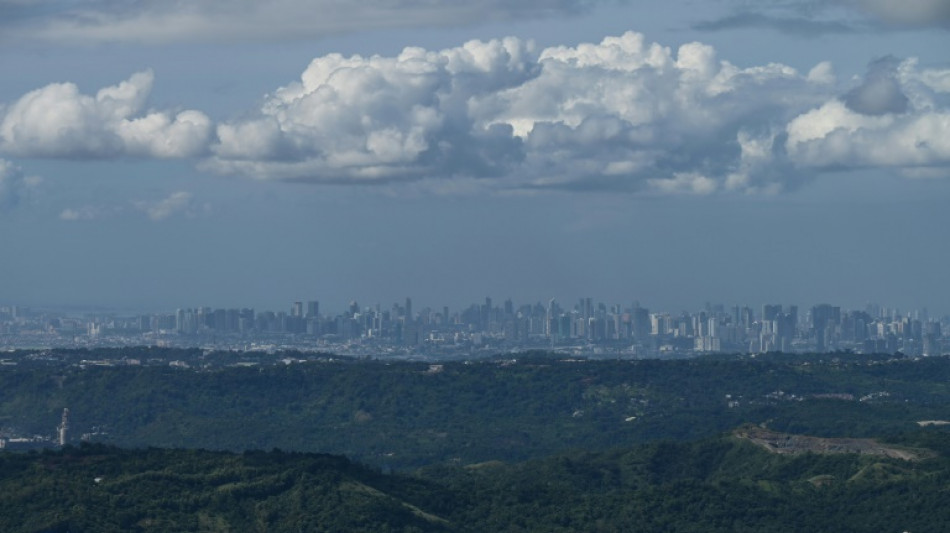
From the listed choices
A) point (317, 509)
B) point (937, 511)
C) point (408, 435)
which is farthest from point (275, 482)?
point (408, 435)

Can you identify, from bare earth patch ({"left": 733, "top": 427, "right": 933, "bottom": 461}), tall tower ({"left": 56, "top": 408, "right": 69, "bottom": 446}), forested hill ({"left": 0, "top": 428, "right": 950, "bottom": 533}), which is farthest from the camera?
tall tower ({"left": 56, "top": 408, "right": 69, "bottom": 446})

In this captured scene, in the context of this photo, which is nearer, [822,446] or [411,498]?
[411,498]

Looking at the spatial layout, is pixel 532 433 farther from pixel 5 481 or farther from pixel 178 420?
pixel 5 481

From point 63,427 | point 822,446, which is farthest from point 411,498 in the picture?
point 63,427

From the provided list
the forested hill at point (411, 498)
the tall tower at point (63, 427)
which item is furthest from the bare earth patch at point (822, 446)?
the tall tower at point (63, 427)

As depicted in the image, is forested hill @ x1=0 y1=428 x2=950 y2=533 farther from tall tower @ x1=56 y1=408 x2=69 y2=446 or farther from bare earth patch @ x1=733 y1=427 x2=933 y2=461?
tall tower @ x1=56 y1=408 x2=69 y2=446

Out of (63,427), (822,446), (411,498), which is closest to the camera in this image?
(411,498)

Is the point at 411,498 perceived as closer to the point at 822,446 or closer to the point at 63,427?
the point at 822,446

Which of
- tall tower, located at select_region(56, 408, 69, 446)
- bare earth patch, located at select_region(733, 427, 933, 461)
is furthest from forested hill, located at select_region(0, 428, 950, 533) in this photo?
tall tower, located at select_region(56, 408, 69, 446)

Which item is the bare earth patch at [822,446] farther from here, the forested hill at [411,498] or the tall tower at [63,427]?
the tall tower at [63,427]
